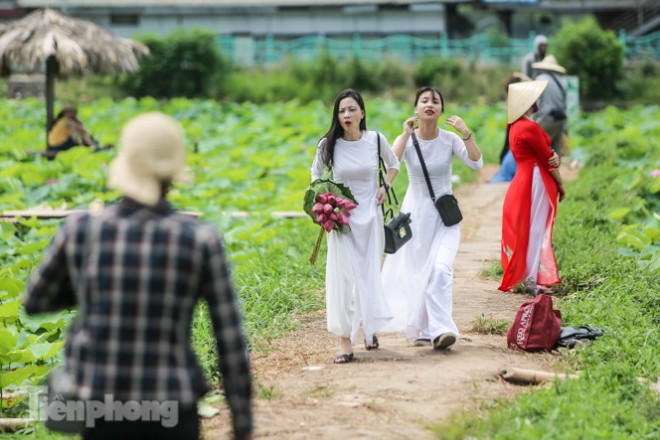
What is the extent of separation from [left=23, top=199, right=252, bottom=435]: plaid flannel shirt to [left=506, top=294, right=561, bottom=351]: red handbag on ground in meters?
3.28

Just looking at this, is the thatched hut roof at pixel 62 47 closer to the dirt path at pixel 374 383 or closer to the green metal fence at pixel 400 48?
the dirt path at pixel 374 383

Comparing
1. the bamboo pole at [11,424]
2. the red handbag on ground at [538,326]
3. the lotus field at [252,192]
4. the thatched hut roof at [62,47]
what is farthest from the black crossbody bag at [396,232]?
the thatched hut roof at [62,47]

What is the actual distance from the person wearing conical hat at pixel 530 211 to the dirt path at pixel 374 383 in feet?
1.28

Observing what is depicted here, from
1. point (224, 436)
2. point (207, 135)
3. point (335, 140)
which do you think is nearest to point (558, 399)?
point (224, 436)

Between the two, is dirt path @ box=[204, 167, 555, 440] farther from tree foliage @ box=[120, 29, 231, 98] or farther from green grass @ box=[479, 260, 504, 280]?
tree foliage @ box=[120, 29, 231, 98]

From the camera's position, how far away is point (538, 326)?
20.6 feet

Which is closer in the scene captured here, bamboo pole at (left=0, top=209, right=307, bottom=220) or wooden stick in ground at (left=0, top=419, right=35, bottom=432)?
wooden stick in ground at (left=0, top=419, right=35, bottom=432)

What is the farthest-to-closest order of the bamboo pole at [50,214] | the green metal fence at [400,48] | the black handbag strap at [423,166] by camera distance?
the green metal fence at [400,48], the bamboo pole at [50,214], the black handbag strap at [423,166]

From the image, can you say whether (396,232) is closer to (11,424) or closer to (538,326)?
(538,326)

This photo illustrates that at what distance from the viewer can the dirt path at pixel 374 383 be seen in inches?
194

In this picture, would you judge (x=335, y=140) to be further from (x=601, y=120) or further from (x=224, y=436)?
(x=601, y=120)

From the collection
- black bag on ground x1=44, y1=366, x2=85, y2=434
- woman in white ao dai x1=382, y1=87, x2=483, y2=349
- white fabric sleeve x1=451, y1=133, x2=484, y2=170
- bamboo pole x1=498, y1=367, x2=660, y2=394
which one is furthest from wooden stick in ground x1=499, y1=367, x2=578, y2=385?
black bag on ground x1=44, y1=366, x2=85, y2=434

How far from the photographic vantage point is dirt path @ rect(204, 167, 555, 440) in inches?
194

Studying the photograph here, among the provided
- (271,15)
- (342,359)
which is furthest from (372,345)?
(271,15)
